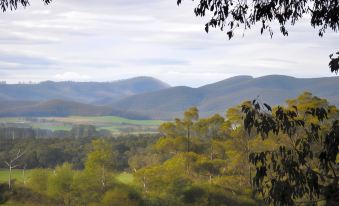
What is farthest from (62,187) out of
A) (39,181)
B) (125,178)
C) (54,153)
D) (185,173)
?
(54,153)

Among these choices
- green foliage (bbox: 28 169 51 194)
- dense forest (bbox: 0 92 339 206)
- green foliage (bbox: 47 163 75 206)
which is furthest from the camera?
green foliage (bbox: 28 169 51 194)

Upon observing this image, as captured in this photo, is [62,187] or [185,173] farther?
[62,187]

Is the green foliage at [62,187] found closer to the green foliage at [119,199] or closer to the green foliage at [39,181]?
the green foliage at [39,181]

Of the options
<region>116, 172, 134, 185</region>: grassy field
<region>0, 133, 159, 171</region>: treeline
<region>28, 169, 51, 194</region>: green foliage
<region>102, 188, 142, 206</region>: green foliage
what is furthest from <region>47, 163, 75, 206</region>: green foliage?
<region>0, 133, 159, 171</region>: treeline

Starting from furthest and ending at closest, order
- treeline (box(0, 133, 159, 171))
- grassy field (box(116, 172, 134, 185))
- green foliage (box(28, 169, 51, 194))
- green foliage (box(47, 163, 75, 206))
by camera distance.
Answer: treeline (box(0, 133, 159, 171))
grassy field (box(116, 172, 134, 185))
green foliage (box(28, 169, 51, 194))
green foliage (box(47, 163, 75, 206))

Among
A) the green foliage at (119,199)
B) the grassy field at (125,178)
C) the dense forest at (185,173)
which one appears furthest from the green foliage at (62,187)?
the grassy field at (125,178)

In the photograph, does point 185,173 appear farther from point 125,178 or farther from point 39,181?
point 125,178

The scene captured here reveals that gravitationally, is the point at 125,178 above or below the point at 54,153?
below

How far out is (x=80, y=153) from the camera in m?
58.4

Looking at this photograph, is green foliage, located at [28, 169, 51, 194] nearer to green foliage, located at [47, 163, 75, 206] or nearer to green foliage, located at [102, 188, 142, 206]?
green foliage, located at [47, 163, 75, 206]

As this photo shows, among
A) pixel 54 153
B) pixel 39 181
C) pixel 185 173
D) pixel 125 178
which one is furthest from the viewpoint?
pixel 54 153

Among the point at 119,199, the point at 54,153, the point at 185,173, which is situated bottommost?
the point at 54,153

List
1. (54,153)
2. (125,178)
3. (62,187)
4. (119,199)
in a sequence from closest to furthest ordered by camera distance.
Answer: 1. (119,199)
2. (62,187)
3. (125,178)
4. (54,153)

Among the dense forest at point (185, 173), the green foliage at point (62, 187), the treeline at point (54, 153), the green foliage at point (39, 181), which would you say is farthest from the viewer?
the treeline at point (54, 153)
